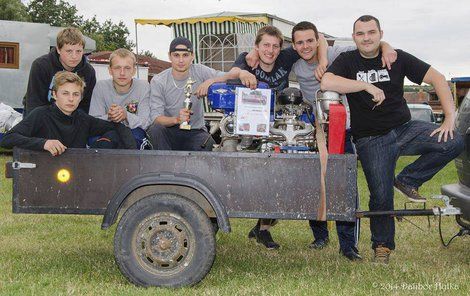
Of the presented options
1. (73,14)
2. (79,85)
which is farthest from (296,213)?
(73,14)

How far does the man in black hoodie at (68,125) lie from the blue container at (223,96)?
682 millimetres

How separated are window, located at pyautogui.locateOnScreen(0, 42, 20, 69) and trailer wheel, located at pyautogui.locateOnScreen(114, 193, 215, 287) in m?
14.8

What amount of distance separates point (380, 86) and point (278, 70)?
1.17m

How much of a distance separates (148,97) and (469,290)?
2.89 m

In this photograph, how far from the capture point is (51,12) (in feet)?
180

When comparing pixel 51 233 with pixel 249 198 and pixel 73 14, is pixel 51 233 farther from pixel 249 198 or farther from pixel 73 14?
pixel 73 14

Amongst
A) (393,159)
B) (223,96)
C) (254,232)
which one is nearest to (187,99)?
(223,96)

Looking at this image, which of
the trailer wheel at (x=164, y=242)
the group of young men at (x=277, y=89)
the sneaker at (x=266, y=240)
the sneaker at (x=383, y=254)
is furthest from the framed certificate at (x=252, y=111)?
the sneaker at (x=266, y=240)

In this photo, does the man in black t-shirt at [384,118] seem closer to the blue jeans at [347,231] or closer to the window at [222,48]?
the blue jeans at [347,231]

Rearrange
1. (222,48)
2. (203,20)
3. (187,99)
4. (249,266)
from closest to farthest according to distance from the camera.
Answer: (187,99)
(249,266)
(222,48)
(203,20)

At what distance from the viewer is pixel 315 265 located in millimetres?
5883

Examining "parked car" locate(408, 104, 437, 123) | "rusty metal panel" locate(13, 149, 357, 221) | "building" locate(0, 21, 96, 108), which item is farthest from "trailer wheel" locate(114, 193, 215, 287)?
"parked car" locate(408, 104, 437, 123)

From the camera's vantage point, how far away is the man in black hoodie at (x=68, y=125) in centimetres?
522

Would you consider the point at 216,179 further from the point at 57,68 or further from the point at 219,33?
the point at 219,33
